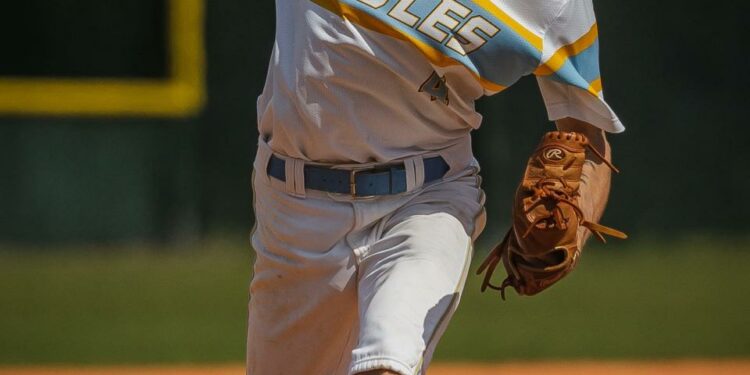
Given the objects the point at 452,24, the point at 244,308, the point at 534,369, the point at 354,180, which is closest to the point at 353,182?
the point at 354,180

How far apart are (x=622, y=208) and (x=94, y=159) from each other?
12.0 ft

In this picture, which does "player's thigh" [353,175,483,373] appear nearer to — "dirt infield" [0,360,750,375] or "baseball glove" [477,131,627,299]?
"baseball glove" [477,131,627,299]

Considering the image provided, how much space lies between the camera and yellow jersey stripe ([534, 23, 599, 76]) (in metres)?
3.05

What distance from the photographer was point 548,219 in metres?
2.89

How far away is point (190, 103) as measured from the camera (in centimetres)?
910

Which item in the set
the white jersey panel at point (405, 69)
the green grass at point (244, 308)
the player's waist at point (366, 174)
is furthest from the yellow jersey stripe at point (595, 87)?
the green grass at point (244, 308)

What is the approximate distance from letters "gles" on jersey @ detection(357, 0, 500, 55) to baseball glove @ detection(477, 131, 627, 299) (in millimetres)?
293

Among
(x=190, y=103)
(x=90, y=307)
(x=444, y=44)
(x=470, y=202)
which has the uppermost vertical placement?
(x=444, y=44)

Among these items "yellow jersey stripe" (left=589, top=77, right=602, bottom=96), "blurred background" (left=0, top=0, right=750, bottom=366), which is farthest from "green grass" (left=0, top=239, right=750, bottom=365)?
"yellow jersey stripe" (left=589, top=77, right=602, bottom=96)

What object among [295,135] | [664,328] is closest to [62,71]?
[664,328]

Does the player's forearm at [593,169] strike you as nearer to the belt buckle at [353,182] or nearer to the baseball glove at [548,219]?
the baseball glove at [548,219]

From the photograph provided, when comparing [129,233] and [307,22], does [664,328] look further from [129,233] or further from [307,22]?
[307,22]

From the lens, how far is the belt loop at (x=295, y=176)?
10.7 ft

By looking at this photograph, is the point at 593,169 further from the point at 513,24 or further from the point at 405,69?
the point at 405,69
